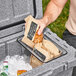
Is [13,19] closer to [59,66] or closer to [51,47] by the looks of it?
[51,47]

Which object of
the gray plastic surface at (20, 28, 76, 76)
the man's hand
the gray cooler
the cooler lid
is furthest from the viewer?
the man's hand

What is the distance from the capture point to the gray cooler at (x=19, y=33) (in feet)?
7.97

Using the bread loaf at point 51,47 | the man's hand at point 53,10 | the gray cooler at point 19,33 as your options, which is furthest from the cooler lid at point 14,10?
the bread loaf at point 51,47

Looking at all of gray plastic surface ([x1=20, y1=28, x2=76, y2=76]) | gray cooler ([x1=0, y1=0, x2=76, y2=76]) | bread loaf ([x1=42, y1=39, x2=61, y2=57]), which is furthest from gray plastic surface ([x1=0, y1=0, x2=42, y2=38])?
gray plastic surface ([x1=20, y1=28, x2=76, y2=76])

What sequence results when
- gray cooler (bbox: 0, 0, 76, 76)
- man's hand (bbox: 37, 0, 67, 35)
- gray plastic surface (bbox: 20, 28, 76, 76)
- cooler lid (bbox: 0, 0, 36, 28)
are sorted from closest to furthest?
gray plastic surface (bbox: 20, 28, 76, 76) < gray cooler (bbox: 0, 0, 76, 76) < cooler lid (bbox: 0, 0, 36, 28) < man's hand (bbox: 37, 0, 67, 35)

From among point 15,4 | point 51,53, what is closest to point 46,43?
point 51,53

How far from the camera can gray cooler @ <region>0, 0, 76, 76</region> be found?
7.97 ft

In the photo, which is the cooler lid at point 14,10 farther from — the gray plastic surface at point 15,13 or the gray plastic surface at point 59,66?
the gray plastic surface at point 59,66

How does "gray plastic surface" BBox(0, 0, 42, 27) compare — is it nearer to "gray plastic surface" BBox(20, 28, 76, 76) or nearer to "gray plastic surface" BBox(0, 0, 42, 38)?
"gray plastic surface" BBox(0, 0, 42, 38)

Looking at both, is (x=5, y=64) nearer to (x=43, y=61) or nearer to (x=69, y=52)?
(x=43, y=61)

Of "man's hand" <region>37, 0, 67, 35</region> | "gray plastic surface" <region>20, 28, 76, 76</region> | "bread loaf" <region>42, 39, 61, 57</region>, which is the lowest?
"gray plastic surface" <region>20, 28, 76, 76</region>

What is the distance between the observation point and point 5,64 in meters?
2.57

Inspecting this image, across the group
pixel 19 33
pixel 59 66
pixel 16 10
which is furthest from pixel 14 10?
pixel 59 66

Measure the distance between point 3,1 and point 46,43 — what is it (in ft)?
1.71
